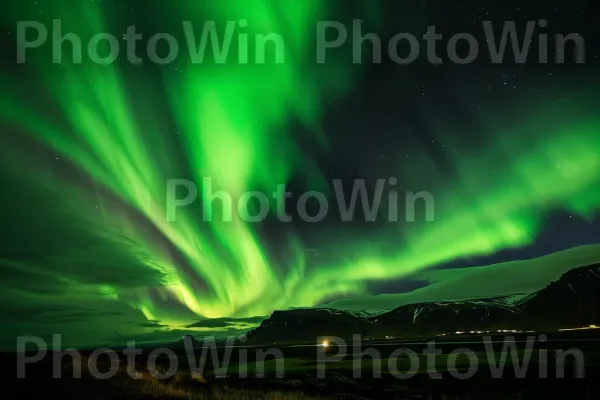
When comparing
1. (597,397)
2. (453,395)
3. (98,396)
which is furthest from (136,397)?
(597,397)

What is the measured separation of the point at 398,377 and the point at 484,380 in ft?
27.7

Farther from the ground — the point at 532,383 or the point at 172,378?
the point at 172,378

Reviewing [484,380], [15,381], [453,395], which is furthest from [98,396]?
[484,380]

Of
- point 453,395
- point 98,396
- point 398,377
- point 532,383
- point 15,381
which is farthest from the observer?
point 398,377

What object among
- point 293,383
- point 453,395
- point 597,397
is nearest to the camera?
point 597,397

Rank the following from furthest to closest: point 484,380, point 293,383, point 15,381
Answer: point 484,380, point 293,383, point 15,381

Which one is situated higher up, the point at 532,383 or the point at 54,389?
the point at 54,389

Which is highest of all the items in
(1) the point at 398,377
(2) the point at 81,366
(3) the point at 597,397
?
(2) the point at 81,366

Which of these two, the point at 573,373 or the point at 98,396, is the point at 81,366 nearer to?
the point at 98,396

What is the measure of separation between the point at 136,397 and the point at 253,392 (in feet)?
31.1

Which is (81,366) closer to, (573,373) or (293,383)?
(293,383)

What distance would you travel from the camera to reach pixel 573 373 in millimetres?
47844

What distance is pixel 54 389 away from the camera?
25.5m

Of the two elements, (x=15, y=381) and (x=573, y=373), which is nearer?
(x=15, y=381)
